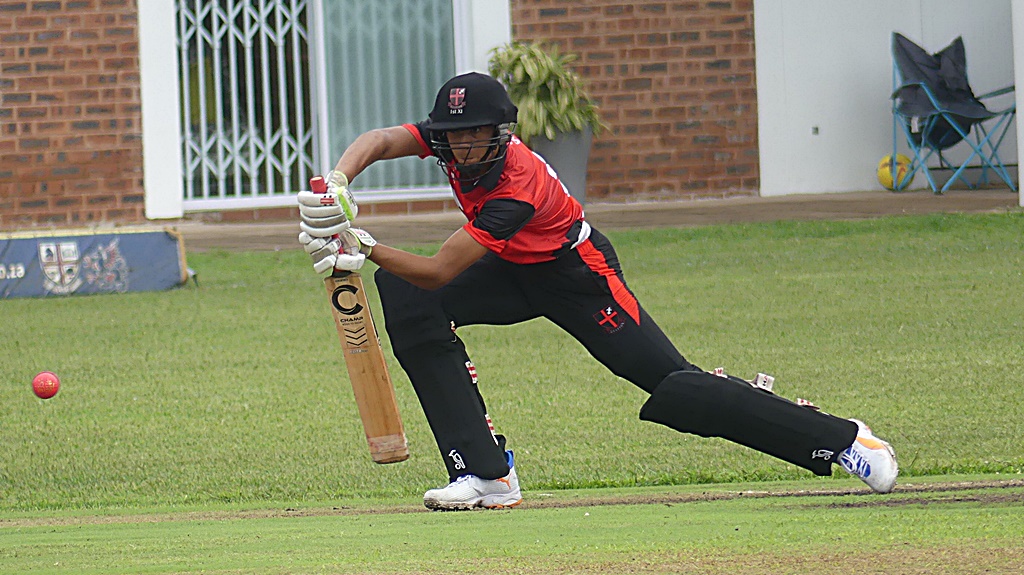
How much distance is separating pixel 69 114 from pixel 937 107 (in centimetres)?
879

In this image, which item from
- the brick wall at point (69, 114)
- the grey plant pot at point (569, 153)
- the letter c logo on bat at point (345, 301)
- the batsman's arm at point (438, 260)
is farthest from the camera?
the brick wall at point (69, 114)

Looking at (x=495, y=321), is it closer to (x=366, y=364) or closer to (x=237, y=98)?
(x=366, y=364)

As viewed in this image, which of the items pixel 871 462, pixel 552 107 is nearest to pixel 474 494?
pixel 871 462

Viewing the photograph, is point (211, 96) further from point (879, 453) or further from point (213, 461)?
point (879, 453)

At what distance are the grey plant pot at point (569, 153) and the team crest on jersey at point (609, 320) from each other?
33.1ft

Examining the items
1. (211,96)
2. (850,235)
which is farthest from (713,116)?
(211,96)

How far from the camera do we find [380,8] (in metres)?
16.5

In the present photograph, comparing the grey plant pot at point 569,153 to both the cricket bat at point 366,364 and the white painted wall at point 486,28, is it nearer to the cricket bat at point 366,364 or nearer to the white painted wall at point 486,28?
the white painted wall at point 486,28

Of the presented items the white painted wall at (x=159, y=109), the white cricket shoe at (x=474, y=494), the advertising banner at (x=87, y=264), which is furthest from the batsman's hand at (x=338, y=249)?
the white painted wall at (x=159, y=109)

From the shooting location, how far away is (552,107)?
50.2 ft

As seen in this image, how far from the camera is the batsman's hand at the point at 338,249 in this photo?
5004 millimetres

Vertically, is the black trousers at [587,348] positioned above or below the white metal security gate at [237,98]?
below

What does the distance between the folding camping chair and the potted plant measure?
10.7 feet

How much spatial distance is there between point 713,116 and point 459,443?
1138cm
